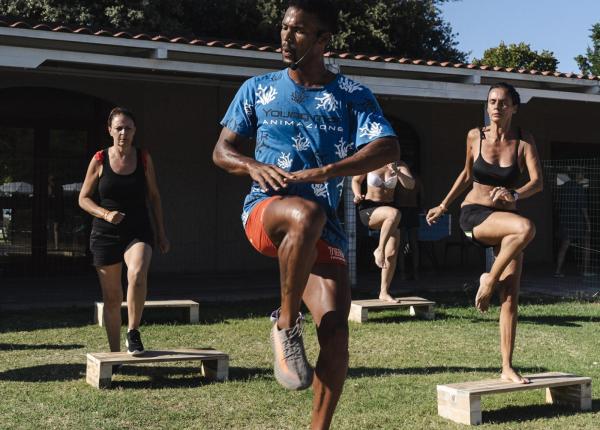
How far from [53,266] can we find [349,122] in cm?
1162

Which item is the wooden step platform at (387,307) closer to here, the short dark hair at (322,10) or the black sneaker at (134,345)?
the black sneaker at (134,345)

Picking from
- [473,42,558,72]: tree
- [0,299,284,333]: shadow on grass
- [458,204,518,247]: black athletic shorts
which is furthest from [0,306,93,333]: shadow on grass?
[473,42,558,72]: tree

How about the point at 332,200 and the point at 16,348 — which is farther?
the point at 16,348

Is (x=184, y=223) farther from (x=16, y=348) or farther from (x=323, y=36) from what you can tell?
(x=323, y=36)

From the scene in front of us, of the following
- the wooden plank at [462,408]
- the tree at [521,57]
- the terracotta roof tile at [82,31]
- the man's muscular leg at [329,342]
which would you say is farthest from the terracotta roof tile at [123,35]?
the tree at [521,57]

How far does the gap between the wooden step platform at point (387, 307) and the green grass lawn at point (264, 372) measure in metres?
0.15

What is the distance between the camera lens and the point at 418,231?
15.6m

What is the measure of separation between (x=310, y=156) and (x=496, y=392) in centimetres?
250

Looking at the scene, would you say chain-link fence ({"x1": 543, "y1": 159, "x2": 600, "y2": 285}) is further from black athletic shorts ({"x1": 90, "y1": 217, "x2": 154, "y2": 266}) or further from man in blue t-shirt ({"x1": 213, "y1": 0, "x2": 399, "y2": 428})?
man in blue t-shirt ({"x1": 213, "y1": 0, "x2": 399, "y2": 428})

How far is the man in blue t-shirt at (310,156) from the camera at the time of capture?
3.28m

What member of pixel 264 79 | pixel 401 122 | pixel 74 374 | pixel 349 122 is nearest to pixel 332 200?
pixel 349 122

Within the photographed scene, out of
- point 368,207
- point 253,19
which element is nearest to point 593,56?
point 253,19

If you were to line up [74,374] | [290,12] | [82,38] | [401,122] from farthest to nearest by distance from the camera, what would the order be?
[401,122] < [82,38] < [74,374] < [290,12]

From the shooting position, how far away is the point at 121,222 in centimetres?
631
